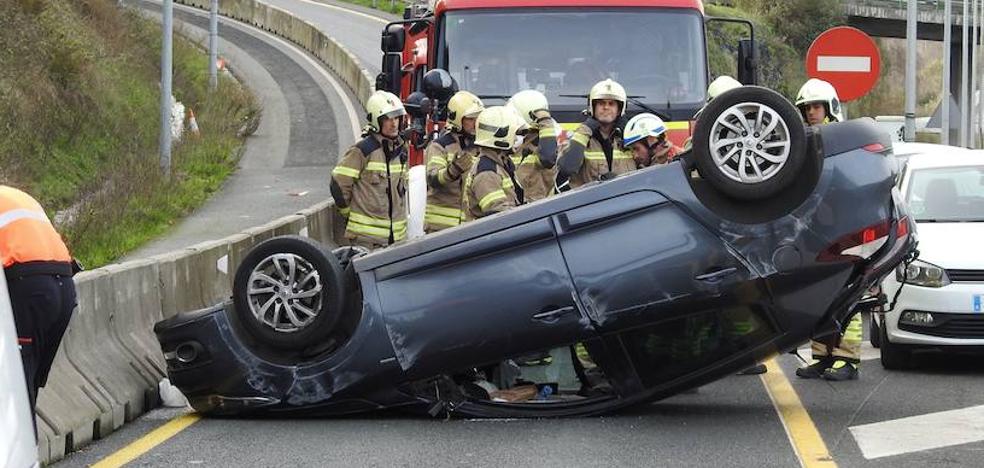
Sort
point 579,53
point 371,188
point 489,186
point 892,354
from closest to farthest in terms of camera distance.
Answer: point 489,186, point 892,354, point 371,188, point 579,53

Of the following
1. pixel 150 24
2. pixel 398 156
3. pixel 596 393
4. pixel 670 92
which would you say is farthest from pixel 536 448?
pixel 150 24

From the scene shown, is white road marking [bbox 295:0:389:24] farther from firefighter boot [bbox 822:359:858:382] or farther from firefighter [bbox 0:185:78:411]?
firefighter [bbox 0:185:78:411]

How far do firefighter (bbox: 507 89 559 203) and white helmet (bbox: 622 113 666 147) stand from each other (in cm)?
91

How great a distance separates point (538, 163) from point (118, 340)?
3994mm

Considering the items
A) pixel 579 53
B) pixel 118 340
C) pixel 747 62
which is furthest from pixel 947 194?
pixel 118 340

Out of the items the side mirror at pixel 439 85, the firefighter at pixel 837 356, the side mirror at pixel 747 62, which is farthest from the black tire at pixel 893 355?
the side mirror at pixel 439 85

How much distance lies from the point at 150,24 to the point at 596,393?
39.4 metres

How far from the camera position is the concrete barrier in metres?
9.20

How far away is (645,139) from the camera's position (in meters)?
12.2

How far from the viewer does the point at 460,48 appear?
16.0m

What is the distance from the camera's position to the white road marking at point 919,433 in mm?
8805

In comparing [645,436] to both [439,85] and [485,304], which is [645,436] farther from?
[439,85]

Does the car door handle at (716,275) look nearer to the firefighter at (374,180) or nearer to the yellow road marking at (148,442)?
the yellow road marking at (148,442)

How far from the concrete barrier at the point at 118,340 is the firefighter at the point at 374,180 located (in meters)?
1.08
